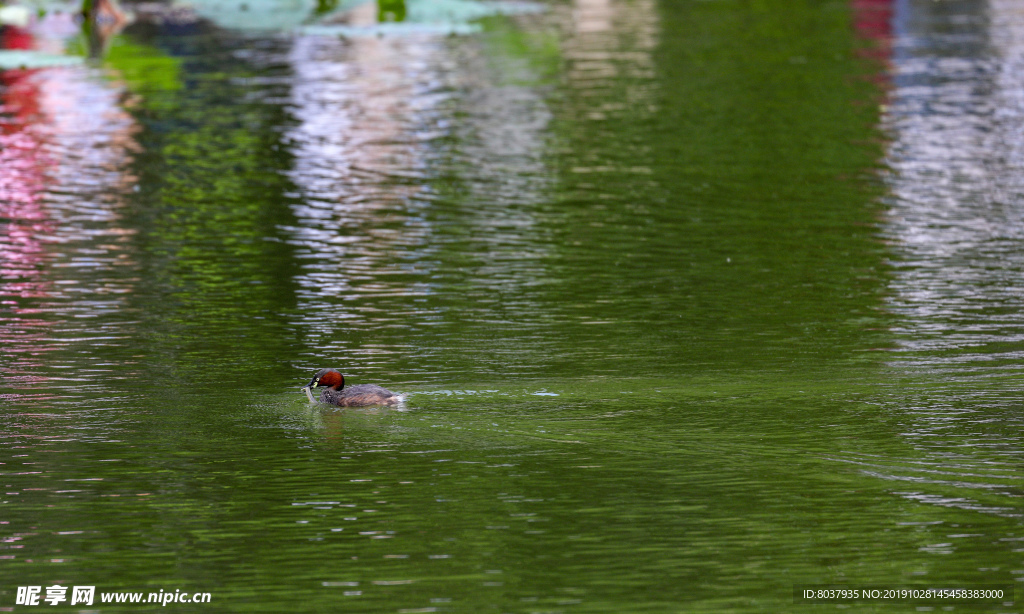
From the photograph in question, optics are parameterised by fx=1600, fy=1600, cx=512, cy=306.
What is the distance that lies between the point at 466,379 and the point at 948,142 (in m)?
13.1

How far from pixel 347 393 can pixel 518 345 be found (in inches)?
86.5

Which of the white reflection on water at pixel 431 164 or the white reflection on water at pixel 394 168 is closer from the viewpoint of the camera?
the white reflection on water at pixel 431 164

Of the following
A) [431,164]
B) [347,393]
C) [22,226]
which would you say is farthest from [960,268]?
[22,226]

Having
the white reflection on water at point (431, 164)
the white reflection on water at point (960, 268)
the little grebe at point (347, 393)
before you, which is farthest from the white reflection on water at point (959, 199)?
the little grebe at point (347, 393)

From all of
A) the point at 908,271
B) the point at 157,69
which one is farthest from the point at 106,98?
the point at 908,271

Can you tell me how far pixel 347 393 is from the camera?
35.1ft

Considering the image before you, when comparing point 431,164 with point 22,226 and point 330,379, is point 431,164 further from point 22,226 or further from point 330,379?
point 330,379

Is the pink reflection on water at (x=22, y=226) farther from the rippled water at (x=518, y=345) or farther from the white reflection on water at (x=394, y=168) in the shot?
the white reflection on water at (x=394, y=168)

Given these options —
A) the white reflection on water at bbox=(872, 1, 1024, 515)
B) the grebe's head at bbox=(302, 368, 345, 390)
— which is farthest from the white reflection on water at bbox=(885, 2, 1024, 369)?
the grebe's head at bbox=(302, 368, 345, 390)

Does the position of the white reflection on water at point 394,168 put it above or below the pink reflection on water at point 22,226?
below

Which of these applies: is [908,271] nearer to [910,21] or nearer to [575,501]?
[575,501]

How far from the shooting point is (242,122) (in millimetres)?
25875

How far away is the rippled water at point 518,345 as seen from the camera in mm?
8312

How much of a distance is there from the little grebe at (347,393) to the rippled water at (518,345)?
108 millimetres
